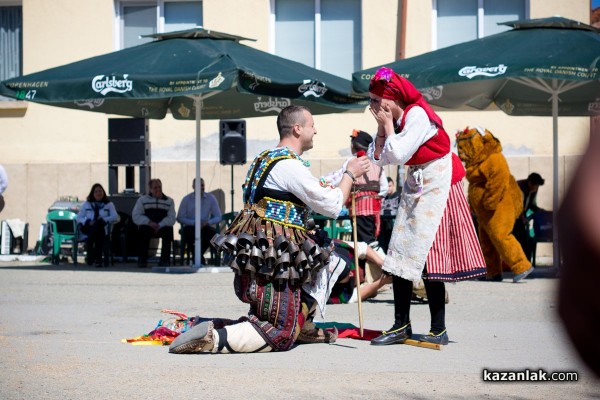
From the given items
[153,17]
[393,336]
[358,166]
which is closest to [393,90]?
[358,166]

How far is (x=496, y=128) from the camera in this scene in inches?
761

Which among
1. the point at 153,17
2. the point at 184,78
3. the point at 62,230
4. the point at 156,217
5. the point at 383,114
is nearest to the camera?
the point at 383,114

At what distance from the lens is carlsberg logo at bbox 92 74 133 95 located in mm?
13891

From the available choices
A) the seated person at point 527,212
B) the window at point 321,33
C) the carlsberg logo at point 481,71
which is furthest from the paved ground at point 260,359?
the window at point 321,33

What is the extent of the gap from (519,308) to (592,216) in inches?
354

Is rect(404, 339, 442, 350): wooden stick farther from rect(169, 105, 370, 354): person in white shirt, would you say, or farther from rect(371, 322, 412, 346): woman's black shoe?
rect(169, 105, 370, 354): person in white shirt

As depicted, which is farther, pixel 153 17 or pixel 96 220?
pixel 153 17

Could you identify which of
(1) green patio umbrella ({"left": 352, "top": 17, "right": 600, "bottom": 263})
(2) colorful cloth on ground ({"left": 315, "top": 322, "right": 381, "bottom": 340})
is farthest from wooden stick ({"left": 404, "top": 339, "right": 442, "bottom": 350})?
(1) green patio umbrella ({"left": 352, "top": 17, "right": 600, "bottom": 263})

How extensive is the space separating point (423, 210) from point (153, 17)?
14.6 metres

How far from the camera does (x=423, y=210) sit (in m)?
7.15

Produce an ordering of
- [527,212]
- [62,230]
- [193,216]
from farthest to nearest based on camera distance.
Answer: [62,230], [193,216], [527,212]

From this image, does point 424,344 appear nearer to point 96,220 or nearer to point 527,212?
point 527,212

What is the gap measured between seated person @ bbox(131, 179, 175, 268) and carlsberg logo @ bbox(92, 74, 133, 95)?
11.9 feet

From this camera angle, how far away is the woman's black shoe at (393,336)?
7371 millimetres
